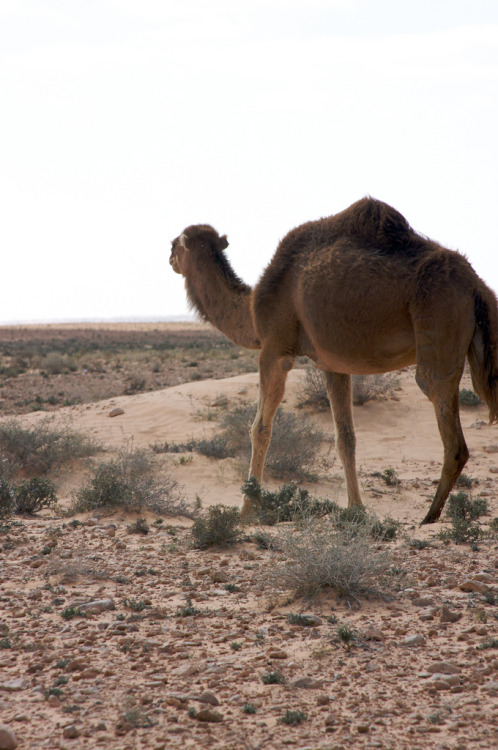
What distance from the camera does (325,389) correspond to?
1523 centimetres

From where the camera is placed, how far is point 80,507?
26.5 ft

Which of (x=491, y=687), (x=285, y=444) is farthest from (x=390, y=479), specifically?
(x=491, y=687)

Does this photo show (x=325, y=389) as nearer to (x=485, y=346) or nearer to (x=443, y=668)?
(x=485, y=346)

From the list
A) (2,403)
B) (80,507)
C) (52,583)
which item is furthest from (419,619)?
(2,403)

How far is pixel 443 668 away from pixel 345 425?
4118mm

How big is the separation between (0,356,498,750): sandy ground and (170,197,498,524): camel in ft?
4.32

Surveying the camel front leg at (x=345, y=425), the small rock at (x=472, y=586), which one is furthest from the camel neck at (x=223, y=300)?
the small rock at (x=472, y=586)

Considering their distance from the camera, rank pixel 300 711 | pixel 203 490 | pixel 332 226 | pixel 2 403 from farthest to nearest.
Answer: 1. pixel 2 403
2. pixel 203 490
3. pixel 332 226
4. pixel 300 711

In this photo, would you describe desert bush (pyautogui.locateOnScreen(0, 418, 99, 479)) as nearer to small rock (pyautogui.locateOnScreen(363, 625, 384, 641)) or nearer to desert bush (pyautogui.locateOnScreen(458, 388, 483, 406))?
small rock (pyautogui.locateOnScreen(363, 625, 384, 641))

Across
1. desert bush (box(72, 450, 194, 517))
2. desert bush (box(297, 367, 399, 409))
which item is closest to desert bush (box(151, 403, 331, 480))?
desert bush (box(297, 367, 399, 409))

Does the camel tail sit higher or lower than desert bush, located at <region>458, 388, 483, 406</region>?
higher

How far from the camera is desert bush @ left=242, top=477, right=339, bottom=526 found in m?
7.26

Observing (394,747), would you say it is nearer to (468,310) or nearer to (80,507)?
(468,310)

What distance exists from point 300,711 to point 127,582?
7.81 ft
